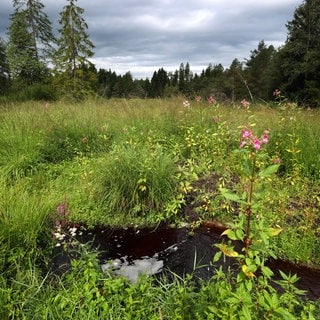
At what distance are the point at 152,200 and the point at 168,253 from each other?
2.57 ft

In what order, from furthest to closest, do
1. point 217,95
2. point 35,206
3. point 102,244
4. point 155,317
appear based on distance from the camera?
1. point 217,95
2. point 102,244
3. point 35,206
4. point 155,317

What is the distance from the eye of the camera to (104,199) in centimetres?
378

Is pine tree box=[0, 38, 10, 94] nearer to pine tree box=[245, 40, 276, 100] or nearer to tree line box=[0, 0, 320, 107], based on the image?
tree line box=[0, 0, 320, 107]

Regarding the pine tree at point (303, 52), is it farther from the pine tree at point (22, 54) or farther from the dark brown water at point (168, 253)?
the dark brown water at point (168, 253)

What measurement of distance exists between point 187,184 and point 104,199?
1.16 metres

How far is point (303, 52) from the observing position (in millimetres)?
24469

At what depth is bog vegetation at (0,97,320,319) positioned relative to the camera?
5.72 ft

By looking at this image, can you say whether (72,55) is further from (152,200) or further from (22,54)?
(152,200)

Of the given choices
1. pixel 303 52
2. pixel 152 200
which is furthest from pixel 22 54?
pixel 303 52

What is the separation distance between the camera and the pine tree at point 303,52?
23625mm

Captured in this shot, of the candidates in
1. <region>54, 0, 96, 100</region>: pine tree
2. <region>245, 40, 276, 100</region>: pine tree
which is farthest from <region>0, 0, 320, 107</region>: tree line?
<region>245, 40, 276, 100</region>: pine tree

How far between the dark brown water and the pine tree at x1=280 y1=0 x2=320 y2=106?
24051 mm

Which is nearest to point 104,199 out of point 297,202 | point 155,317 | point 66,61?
point 155,317

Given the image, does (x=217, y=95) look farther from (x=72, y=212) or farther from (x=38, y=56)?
(x=38, y=56)
